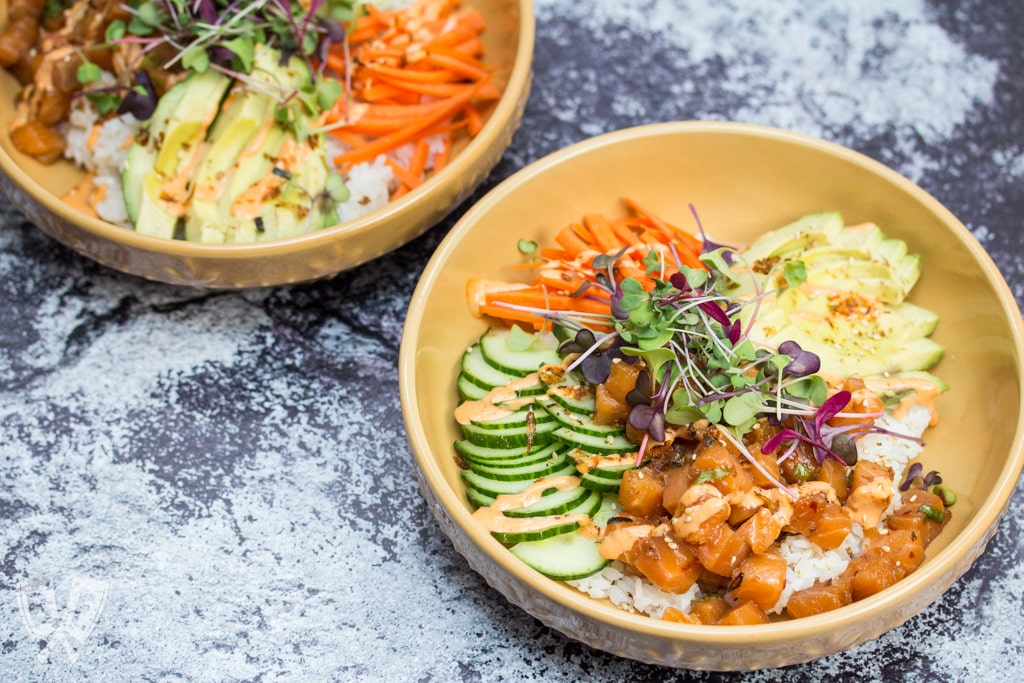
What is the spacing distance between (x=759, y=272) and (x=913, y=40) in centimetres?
159

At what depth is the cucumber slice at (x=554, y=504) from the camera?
2576 millimetres

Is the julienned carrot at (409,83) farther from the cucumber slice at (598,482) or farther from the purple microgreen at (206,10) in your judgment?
the cucumber slice at (598,482)

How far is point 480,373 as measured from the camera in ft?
9.52

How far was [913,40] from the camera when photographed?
13.2 feet

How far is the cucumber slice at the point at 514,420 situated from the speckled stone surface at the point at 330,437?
468mm

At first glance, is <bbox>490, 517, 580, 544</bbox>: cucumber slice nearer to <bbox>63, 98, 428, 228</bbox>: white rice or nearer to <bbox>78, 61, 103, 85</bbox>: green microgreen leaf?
<bbox>63, 98, 428, 228</bbox>: white rice

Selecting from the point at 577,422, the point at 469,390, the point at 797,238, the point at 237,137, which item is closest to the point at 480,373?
the point at 469,390

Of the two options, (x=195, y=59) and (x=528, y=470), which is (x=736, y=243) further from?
(x=195, y=59)

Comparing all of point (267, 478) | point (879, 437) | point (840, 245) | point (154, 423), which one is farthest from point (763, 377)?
point (154, 423)

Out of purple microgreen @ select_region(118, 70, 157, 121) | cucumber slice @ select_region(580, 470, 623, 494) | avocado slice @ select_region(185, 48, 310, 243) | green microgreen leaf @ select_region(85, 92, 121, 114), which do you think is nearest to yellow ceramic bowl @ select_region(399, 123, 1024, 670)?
cucumber slice @ select_region(580, 470, 623, 494)

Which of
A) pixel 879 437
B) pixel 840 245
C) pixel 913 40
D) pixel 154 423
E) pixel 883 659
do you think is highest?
pixel 913 40

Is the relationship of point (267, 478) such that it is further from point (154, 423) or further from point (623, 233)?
point (623, 233)

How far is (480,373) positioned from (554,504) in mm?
488

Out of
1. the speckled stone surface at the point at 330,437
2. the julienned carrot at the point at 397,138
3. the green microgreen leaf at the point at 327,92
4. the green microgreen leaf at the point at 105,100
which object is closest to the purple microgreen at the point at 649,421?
the speckled stone surface at the point at 330,437
